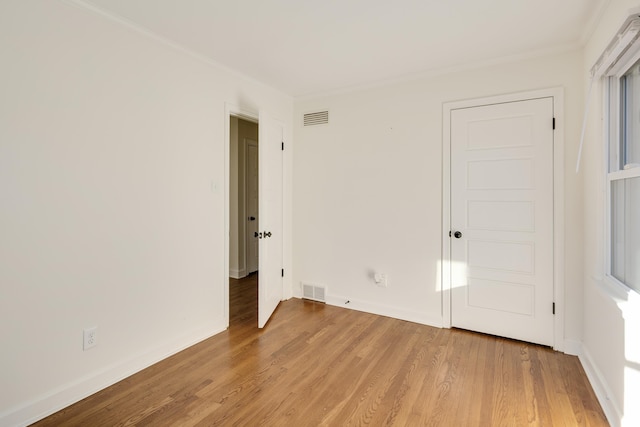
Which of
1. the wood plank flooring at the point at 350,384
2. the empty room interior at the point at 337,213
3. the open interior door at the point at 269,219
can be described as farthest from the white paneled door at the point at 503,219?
the open interior door at the point at 269,219

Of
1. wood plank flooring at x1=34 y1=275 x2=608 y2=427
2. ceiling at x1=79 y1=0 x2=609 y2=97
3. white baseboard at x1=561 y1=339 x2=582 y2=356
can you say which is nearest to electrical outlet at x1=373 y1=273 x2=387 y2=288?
wood plank flooring at x1=34 y1=275 x2=608 y2=427

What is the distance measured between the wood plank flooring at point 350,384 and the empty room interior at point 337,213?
18 millimetres

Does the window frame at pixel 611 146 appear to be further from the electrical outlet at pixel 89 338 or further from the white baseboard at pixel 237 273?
the white baseboard at pixel 237 273

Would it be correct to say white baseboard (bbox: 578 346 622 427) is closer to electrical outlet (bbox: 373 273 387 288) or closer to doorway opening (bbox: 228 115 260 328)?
electrical outlet (bbox: 373 273 387 288)

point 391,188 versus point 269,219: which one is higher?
point 391,188

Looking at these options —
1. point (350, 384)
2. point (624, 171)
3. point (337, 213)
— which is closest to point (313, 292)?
point (337, 213)

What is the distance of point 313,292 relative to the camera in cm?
394

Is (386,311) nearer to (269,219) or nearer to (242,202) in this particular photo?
(269,219)

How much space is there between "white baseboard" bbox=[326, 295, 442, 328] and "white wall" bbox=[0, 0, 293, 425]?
1.46m

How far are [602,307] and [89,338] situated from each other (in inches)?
132

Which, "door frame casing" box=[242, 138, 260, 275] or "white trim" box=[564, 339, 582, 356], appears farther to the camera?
"door frame casing" box=[242, 138, 260, 275]

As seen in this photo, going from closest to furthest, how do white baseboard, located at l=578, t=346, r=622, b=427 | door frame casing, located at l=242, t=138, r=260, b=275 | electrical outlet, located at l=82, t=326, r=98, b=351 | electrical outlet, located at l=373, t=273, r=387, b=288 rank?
1. white baseboard, located at l=578, t=346, r=622, b=427
2. electrical outlet, located at l=82, t=326, r=98, b=351
3. electrical outlet, located at l=373, t=273, r=387, b=288
4. door frame casing, located at l=242, t=138, r=260, b=275

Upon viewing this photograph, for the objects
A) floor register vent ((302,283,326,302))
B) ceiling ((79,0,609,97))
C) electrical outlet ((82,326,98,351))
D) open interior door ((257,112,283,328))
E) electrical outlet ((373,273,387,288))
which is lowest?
floor register vent ((302,283,326,302))

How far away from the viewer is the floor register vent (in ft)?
12.8
